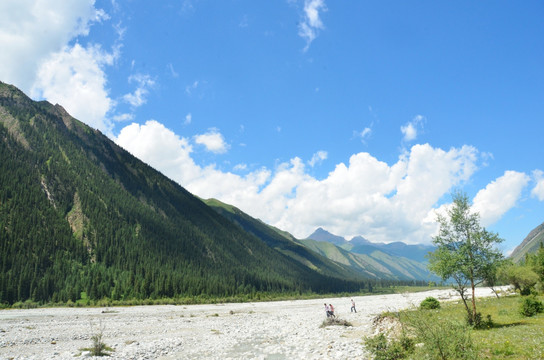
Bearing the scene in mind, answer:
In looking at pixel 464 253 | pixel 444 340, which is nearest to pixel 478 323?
pixel 464 253

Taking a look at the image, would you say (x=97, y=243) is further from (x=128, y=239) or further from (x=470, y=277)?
(x=470, y=277)

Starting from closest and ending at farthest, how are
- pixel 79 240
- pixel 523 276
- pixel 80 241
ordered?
pixel 523 276, pixel 80 241, pixel 79 240

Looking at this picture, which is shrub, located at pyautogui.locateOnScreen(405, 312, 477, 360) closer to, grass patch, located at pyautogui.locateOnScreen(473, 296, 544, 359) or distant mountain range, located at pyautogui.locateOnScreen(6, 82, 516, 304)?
grass patch, located at pyautogui.locateOnScreen(473, 296, 544, 359)

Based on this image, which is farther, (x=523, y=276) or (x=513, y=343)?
(x=523, y=276)

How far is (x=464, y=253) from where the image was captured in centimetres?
2711

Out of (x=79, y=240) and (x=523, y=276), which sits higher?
(x=79, y=240)

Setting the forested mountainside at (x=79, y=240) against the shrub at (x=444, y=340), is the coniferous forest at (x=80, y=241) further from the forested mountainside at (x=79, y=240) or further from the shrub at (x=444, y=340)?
the shrub at (x=444, y=340)

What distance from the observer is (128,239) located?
143 metres

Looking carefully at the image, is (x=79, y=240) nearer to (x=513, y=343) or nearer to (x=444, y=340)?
(x=444, y=340)

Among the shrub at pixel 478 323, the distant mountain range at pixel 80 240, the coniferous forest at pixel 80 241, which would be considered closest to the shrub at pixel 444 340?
the shrub at pixel 478 323

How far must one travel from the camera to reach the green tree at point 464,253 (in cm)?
2644

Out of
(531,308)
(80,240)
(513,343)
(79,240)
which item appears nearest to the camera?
(513,343)

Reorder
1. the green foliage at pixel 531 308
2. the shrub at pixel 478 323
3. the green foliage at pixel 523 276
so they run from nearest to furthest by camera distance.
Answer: the shrub at pixel 478 323 < the green foliage at pixel 531 308 < the green foliage at pixel 523 276

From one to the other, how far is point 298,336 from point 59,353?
22.6 meters
